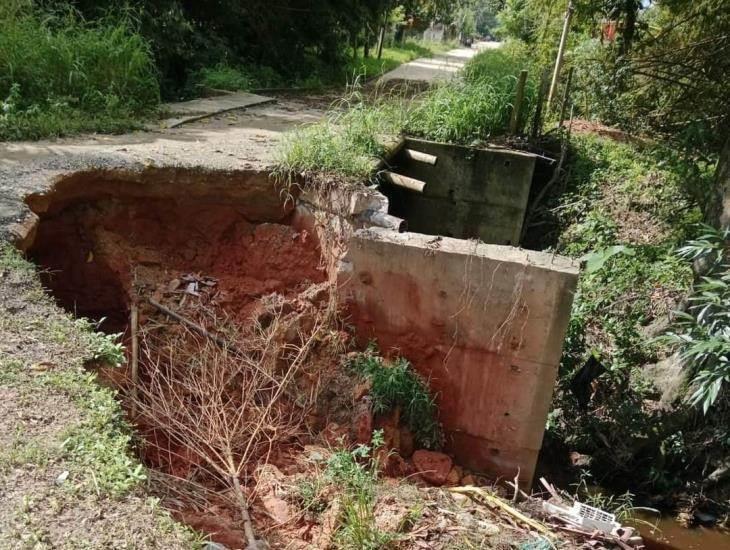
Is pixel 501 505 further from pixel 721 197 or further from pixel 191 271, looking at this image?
pixel 721 197

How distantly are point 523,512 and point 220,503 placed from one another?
193 centimetres

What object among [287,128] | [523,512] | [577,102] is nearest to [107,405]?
[523,512]

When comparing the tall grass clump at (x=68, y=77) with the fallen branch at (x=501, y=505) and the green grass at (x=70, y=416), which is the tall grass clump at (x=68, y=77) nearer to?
the green grass at (x=70, y=416)

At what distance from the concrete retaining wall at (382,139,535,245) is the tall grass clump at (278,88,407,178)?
75 cm

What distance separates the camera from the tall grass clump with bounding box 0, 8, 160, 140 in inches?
234

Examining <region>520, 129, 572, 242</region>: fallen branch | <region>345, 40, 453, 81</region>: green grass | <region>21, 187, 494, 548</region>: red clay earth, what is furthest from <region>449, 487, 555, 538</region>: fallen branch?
<region>345, 40, 453, 81</region>: green grass

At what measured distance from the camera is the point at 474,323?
4730mm

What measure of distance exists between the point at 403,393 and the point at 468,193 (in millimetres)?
3436

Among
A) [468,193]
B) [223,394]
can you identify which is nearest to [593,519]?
[223,394]

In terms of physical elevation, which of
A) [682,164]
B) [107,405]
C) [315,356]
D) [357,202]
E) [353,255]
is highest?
[682,164]

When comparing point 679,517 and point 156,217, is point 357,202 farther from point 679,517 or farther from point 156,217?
point 679,517

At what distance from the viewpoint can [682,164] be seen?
683 cm

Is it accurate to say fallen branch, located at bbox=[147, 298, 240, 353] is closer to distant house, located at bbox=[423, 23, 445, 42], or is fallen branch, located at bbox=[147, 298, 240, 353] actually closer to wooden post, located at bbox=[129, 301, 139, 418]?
wooden post, located at bbox=[129, 301, 139, 418]

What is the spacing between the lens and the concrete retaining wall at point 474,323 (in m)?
4.50
